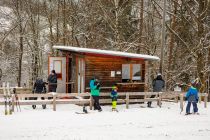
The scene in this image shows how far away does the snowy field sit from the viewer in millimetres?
15203

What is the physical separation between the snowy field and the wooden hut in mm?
2147

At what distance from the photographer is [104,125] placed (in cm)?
1717

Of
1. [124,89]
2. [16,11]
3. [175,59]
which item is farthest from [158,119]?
[16,11]

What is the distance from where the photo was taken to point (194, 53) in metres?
28.2

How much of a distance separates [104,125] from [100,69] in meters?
6.60

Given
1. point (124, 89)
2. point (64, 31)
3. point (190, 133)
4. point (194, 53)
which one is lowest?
point (190, 133)

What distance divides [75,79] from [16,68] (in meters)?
23.4

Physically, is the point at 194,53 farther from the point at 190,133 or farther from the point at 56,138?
the point at 56,138

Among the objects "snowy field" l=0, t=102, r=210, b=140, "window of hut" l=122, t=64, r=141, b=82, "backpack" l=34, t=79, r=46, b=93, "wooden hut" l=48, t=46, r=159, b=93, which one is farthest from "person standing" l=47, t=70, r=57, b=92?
"window of hut" l=122, t=64, r=141, b=82

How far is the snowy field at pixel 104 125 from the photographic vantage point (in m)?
15.2

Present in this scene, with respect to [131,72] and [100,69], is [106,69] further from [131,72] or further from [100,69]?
[131,72]

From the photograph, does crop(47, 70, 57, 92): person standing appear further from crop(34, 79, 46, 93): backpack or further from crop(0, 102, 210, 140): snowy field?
crop(0, 102, 210, 140): snowy field

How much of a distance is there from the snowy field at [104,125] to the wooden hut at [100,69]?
2147 mm

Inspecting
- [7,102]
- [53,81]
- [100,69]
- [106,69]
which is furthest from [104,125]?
[53,81]
